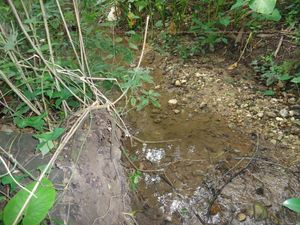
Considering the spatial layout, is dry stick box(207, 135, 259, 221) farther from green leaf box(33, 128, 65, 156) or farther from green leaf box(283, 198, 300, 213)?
green leaf box(33, 128, 65, 156)

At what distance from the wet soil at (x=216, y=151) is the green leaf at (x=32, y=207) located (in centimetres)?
76

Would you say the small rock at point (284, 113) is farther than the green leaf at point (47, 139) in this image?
Yes

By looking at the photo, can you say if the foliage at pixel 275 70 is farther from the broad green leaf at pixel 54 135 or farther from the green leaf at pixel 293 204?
the broad green leaf at pixel 54 135

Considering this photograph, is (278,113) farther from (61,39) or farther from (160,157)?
(61,39)

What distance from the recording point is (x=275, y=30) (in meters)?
2.35

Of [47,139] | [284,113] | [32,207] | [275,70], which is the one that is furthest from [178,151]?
[32,207]

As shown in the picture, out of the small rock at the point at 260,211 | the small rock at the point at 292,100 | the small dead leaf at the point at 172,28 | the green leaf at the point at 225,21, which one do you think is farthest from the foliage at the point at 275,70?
the small rock at the point at 260,211

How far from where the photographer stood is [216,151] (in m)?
1.80

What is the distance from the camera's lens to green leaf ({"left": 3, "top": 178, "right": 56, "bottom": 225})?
868mm

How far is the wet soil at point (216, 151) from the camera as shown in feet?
5.07

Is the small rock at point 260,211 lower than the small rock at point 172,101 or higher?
lower

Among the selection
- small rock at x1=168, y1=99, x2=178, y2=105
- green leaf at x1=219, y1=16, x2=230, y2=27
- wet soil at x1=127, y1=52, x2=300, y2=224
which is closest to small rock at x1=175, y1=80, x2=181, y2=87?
wet soil at x1=127, y1=52, x2=300, y2=224

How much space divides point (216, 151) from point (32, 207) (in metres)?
1.18

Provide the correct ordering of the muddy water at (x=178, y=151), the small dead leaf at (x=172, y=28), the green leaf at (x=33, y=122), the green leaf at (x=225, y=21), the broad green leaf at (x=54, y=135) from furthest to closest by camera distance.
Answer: the small dead leaf at (x=172, y=28) < the green leaf at (x=225, y=21) < the muddy water at (x=178, y=151) < the green leaf at (x=33, y=122) < the broad green leaf at (x=54, y=135)
